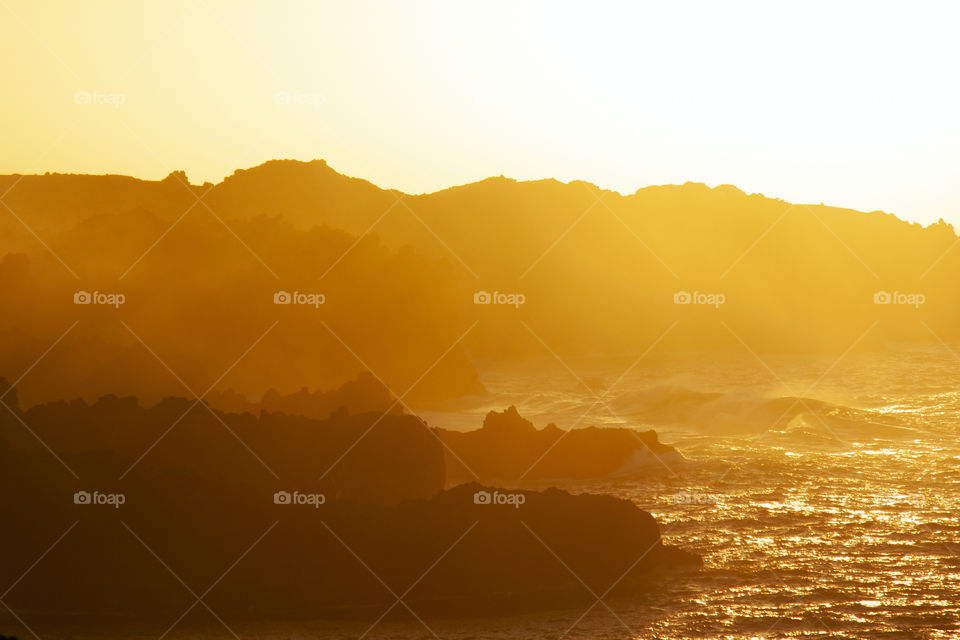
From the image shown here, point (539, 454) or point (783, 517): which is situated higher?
point (539, 454)

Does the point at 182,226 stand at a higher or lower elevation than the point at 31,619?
higher

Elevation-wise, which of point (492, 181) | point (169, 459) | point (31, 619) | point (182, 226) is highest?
point (492, 181)

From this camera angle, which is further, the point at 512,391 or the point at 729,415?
the point at 512,391

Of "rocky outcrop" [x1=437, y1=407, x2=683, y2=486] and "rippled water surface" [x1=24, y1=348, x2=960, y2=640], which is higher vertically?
"rocky outcrop" [x1=437, y1=407, x2=683, y2=486]

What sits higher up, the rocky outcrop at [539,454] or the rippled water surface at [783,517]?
the rocky outcrop at [539,454]

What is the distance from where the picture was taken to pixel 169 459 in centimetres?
2430

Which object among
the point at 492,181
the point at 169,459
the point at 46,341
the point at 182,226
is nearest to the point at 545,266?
the point at 492,181

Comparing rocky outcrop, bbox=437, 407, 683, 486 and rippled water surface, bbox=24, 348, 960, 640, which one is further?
rocky outcrop, bbox=437, 407, 683, 486

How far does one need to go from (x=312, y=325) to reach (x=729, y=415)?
27.2 metres

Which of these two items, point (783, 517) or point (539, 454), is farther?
point (539, 454)

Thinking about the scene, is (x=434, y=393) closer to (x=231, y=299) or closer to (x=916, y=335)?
(x=231, y=299)

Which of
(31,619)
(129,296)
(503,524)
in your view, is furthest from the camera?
(129,296)

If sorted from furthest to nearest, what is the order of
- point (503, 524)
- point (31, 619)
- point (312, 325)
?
point (312, 325) < point (503, 524) < point (31, 619)

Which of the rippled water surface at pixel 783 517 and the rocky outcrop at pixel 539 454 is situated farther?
the rocky outcrop at pixel 539 454
